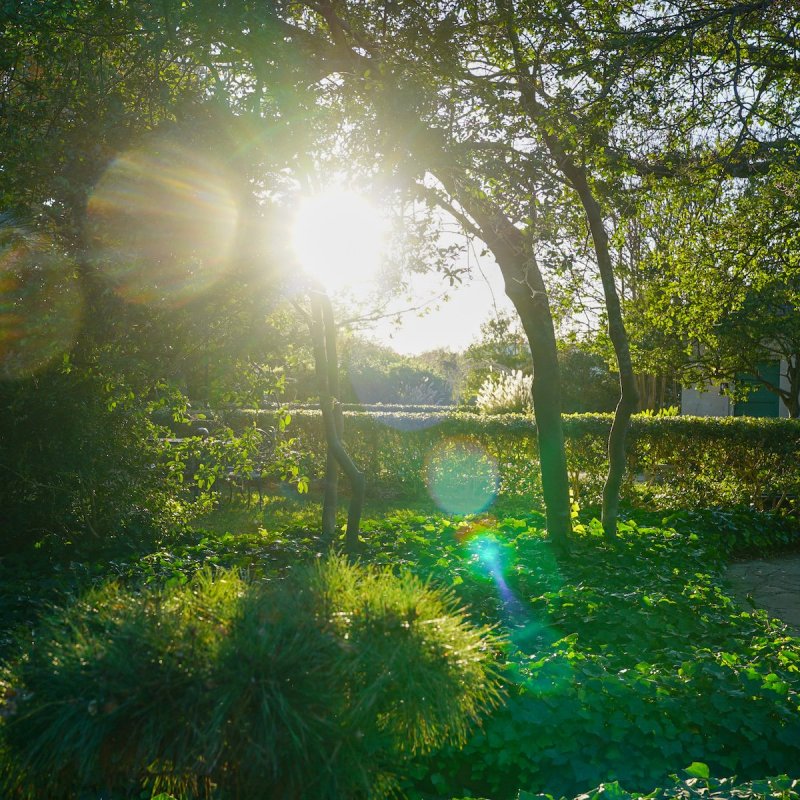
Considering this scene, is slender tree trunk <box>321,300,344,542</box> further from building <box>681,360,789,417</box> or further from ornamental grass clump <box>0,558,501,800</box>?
building <box>681,360,789,417</box>

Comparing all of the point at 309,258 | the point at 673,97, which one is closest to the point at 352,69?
the point at 309,258

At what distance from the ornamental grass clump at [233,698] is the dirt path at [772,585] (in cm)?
409

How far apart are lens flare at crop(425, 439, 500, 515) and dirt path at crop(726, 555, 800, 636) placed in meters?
3.97

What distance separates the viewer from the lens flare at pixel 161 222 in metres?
4.42

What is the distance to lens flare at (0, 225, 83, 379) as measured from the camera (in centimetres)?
457

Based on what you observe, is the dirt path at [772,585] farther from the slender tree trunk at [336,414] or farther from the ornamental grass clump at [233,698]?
the ornamental grass clump at [233,698]

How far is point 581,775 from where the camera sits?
10.3 ft

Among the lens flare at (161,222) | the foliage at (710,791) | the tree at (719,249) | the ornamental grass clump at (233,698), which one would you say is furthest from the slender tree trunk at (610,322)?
the ornamental grass clump at (233,698)

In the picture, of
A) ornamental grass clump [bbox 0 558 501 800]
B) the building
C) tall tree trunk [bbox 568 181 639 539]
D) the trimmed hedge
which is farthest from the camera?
the building

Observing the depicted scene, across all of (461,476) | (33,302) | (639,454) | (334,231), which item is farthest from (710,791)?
(461,476)

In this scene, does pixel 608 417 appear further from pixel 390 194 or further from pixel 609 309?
pixel 390 194

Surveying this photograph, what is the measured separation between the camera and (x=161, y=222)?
446 cm

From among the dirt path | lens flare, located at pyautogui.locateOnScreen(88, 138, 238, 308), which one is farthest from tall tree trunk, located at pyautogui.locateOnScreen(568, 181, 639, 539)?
lens flare, located at pyautogui.locateOnScreen(88, 138, 238, 308)

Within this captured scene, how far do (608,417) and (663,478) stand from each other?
3.54 feet
